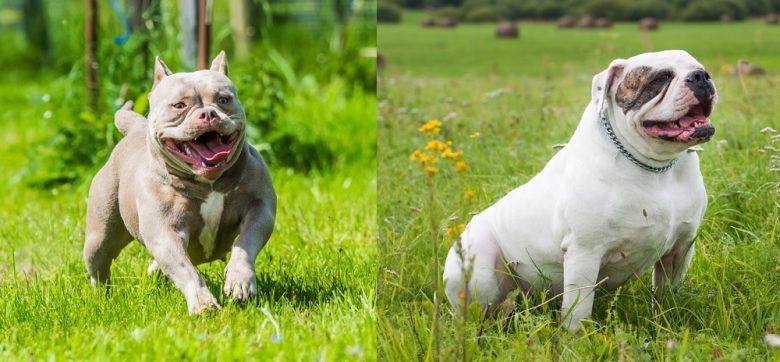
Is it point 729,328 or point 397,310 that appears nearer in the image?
point 729,328

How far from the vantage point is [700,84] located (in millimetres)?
2711

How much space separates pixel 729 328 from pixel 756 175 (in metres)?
1.11

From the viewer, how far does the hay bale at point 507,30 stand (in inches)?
432

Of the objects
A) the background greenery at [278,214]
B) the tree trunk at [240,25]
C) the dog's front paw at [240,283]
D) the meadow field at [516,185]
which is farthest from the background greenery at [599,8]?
the dog's front paw at [240,283]

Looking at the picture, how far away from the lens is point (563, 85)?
24.0 feet

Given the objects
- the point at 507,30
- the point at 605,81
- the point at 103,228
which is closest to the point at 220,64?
the point at 103,228

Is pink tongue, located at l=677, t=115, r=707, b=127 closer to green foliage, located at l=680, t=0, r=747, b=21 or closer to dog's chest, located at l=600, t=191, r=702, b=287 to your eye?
dog's chest, located at l=600, t=191, r=702, b=287

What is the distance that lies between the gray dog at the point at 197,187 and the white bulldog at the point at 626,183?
28.2 inches

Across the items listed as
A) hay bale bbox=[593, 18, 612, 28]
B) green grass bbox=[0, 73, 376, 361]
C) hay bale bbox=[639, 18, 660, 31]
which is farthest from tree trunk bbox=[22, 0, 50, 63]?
green grass bbox=[0, 73, 376, 361]

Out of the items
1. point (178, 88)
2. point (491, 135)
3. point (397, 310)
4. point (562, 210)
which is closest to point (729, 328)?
point (562, 210)

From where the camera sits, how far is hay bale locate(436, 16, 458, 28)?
11.1 meters

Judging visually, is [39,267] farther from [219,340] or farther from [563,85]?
[563,85]

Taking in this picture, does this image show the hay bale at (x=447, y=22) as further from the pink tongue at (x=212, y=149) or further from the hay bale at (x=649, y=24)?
the pink tongue at (x=212, y=149)

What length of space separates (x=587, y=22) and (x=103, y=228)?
7.86m
